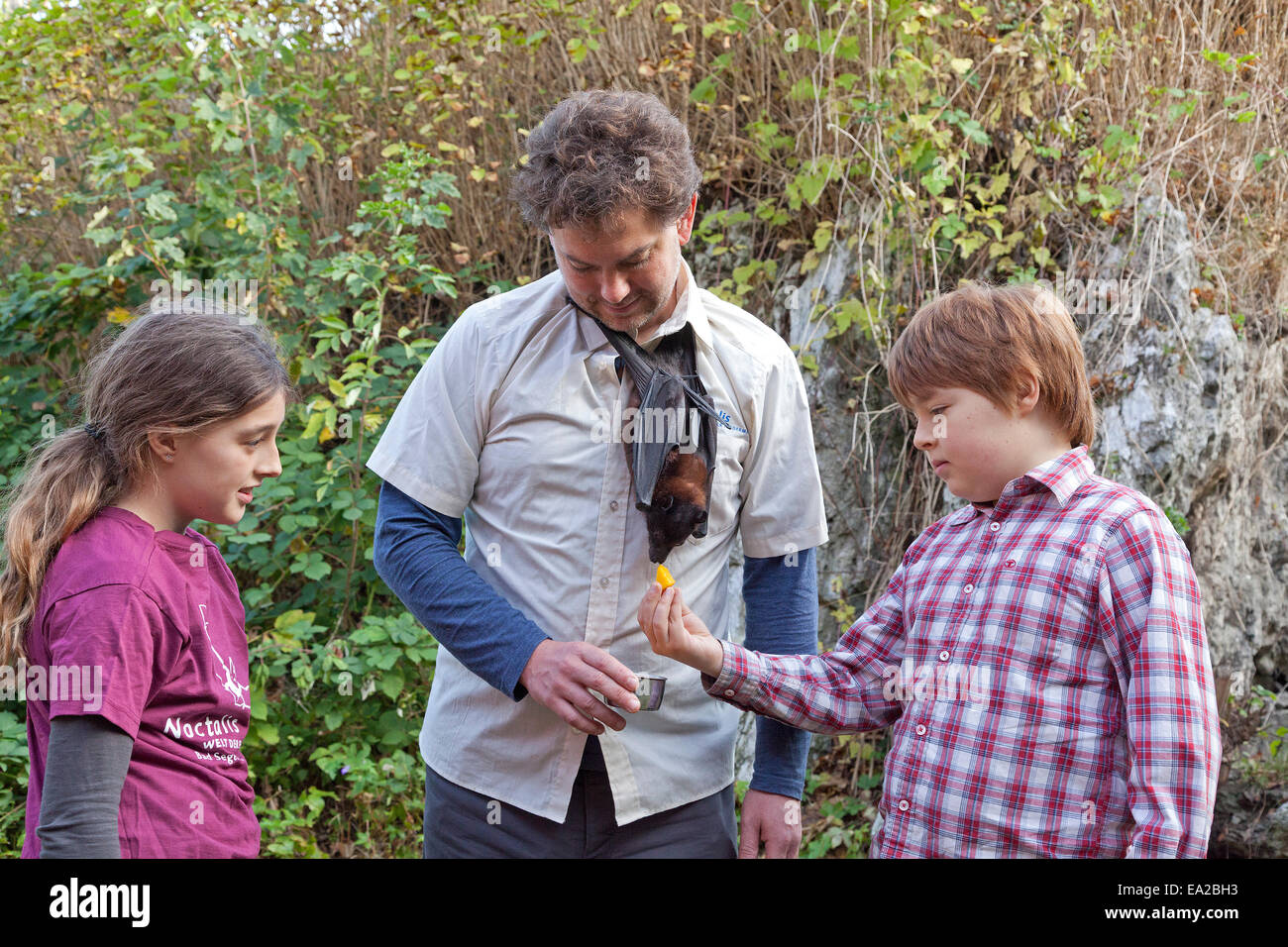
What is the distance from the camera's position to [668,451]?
1.86 m

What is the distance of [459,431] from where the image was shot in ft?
6.25

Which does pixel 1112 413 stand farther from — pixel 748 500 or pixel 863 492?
pixel 748 500

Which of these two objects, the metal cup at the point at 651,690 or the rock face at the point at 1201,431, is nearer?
the metal cup at the point at 651,690

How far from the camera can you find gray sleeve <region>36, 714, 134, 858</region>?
1501 millimetres

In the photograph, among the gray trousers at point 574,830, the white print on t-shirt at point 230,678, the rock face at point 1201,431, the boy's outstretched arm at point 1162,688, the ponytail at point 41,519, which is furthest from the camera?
the rock face at point 1201,431

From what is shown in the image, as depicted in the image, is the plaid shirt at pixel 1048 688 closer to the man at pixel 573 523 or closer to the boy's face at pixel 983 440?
the boy's face at pixel 983 440

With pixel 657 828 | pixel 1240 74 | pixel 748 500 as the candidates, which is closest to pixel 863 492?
pixel 748 500

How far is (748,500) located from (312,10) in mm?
4210

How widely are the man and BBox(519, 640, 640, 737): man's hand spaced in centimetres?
4

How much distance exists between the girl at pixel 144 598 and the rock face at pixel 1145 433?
95.7 inches

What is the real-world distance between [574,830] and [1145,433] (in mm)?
2798

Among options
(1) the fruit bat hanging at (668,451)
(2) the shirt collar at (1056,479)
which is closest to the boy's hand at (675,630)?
(1) the fruit bat hanging at (668,451)

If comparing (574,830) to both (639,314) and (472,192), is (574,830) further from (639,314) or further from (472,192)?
(472,192)

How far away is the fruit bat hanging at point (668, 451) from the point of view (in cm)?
186
